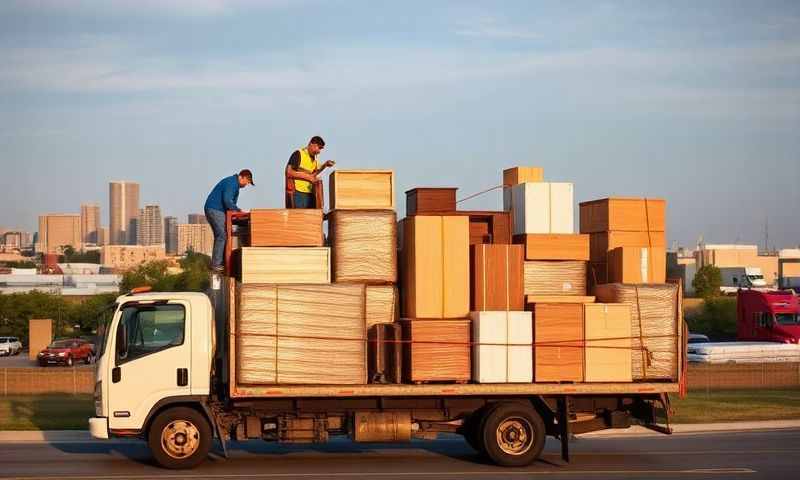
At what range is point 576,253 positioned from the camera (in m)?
15.8

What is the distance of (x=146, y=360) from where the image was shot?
48.1ft

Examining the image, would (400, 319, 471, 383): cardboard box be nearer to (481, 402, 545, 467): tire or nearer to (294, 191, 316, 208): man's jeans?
(481, 402, 545, 467): tire

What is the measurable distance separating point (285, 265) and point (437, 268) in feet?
7.03

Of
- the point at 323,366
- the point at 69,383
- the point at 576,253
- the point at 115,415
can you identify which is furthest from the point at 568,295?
the point at 69,383

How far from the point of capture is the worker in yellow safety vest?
16.3 meters

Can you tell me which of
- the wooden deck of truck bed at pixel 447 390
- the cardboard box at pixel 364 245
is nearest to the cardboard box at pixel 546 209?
the cardboard box at pixel 364 245

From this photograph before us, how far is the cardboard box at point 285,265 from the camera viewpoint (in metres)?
14.7

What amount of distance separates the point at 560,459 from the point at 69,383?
1766cm

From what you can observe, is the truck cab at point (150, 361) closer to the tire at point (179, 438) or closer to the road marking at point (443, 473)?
the tire at point (179, 438)

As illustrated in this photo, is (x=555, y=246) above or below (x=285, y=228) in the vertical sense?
below

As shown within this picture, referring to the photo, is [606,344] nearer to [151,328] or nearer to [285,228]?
[285,228]

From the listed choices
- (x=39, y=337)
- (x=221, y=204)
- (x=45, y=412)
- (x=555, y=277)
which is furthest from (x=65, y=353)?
(x=555, y=277)

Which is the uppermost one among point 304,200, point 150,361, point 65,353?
point 304,200

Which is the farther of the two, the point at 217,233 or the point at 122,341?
the point at 217,233
